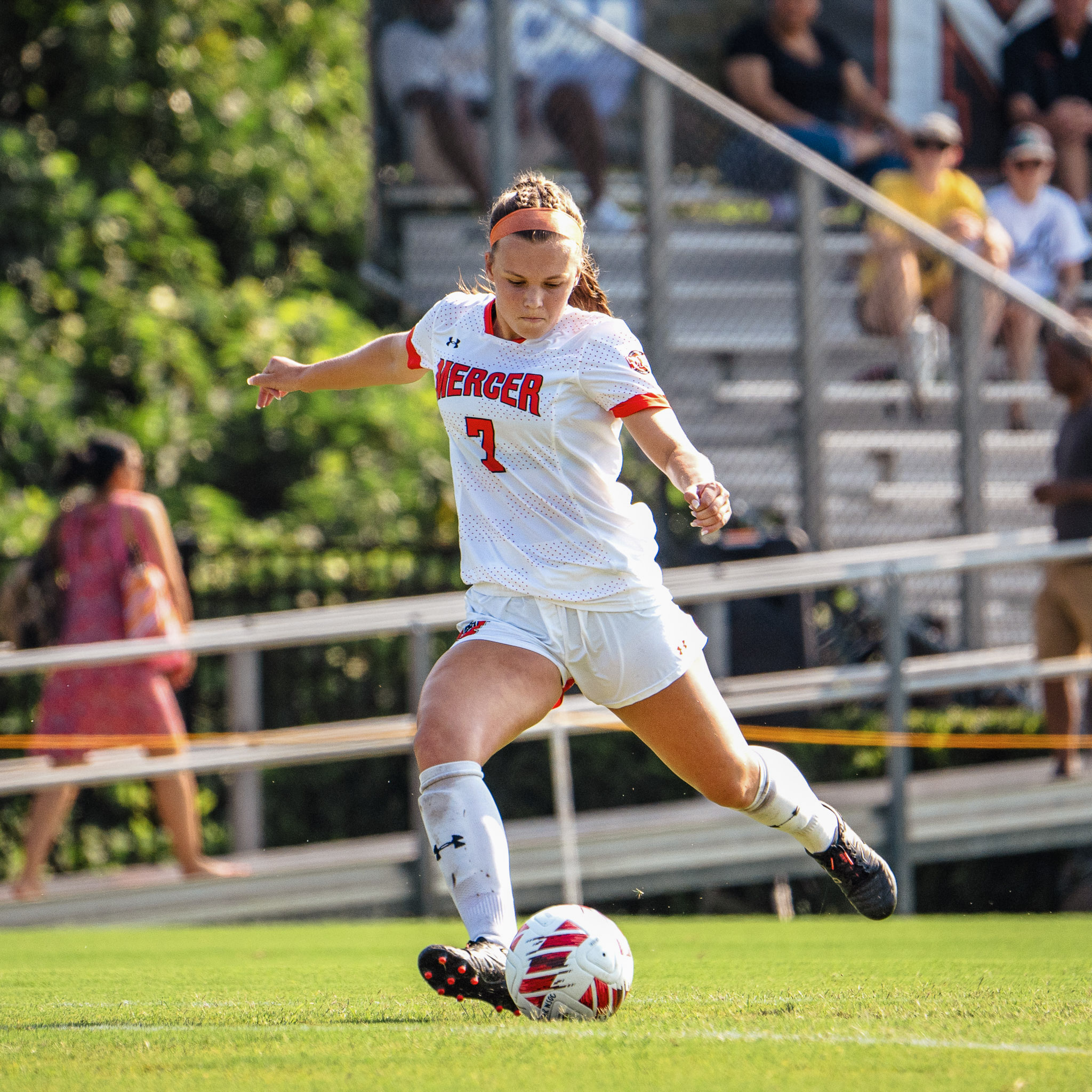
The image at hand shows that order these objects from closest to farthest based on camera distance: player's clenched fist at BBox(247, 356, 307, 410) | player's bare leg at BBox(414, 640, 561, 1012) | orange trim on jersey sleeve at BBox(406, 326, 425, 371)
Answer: player's bare leg at BBox(414, 640, 561, 1012) < orange trim on jersey sleeve at BBox(406, 326, 425, 371) < player's clenched fist at BBox(247, 356, 307, 410)

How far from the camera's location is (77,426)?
1210 cm

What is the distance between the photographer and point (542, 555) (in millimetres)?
4117

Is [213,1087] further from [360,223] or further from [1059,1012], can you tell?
[360,223]

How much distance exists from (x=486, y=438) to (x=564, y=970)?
125 cm

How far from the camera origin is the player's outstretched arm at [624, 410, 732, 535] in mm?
3693

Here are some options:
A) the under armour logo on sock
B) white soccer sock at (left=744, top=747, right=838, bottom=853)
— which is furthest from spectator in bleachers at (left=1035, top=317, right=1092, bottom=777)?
the under armour logo on sock

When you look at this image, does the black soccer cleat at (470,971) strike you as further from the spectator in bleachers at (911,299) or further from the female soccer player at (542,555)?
the spectator in bleachers at (911,299)

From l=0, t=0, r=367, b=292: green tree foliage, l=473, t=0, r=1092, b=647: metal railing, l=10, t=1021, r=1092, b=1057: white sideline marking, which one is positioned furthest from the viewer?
l=0, t=0, r=367, b=292: green tree foliage

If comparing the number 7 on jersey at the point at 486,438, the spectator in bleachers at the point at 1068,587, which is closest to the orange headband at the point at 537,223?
the number 7 on jersey at the point at 486,438

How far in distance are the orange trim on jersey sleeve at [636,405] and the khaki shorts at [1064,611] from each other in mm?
5008

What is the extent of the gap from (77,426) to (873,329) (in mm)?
5697

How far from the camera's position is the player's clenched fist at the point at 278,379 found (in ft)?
15.6

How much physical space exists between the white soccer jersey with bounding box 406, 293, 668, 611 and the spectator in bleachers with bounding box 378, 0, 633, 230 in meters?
5.96

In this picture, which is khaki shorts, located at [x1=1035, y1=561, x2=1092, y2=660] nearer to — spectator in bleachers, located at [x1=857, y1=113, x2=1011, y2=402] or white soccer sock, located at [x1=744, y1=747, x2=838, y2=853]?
spectator in bleachers, located at [x1=857, y1=113, x2=1011, y2=402]
